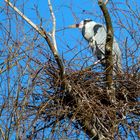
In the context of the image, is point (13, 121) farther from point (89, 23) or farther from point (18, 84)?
point (89, 23)

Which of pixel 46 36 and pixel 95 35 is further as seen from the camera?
pixel 95 35

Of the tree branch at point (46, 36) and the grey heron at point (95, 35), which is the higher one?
the grey heron at point (95, 35)

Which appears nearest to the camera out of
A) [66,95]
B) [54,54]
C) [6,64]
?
[6,64]

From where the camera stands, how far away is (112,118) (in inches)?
153

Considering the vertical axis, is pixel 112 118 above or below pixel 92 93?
below

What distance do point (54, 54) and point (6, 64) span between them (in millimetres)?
447

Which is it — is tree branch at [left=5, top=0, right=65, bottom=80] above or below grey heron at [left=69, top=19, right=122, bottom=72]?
below

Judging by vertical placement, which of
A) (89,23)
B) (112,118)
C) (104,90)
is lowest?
(112,118)

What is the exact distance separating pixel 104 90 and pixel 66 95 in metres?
0.34

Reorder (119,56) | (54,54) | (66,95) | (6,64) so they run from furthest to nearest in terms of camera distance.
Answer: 1. (119,56)
2. (66,95)
3. (54,54)
4. (6,64)

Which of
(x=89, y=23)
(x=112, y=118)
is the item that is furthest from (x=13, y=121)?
(x=89, y=23)

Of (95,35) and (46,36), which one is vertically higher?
(95,35)

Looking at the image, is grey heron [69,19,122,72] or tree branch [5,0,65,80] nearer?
tree branch [5,0,65,80]

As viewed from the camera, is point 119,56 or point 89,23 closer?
point 119,56
